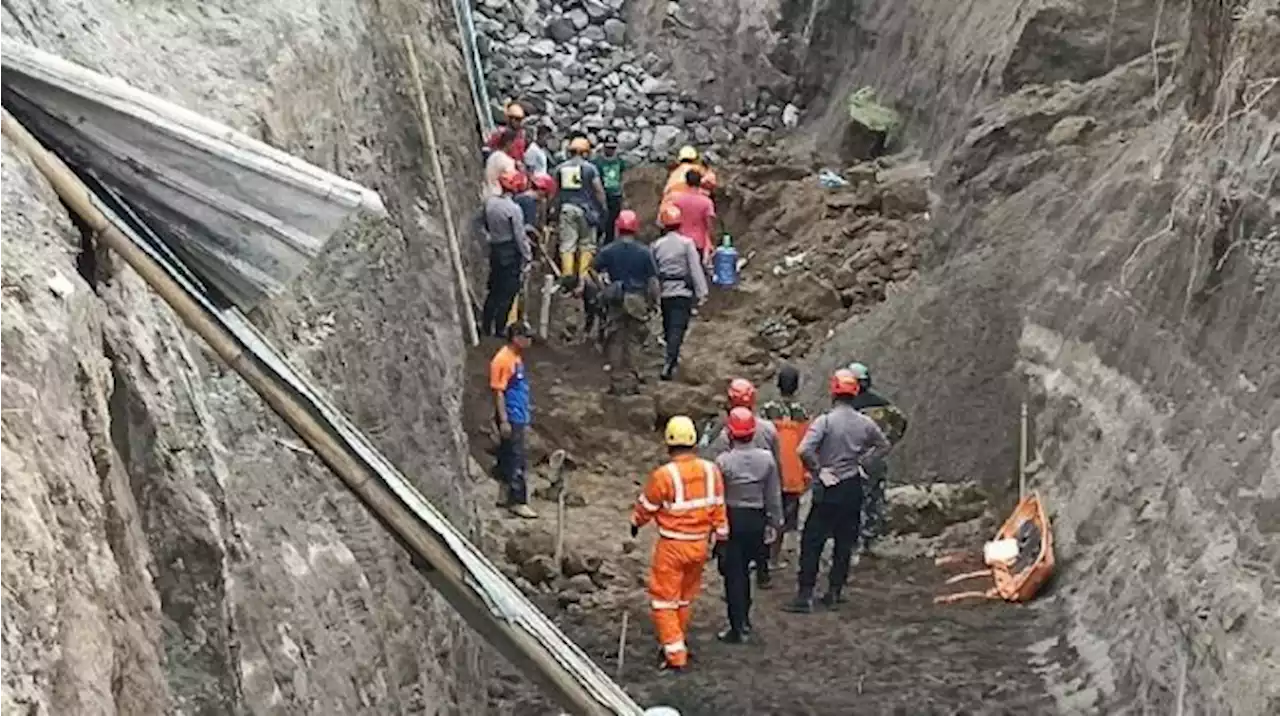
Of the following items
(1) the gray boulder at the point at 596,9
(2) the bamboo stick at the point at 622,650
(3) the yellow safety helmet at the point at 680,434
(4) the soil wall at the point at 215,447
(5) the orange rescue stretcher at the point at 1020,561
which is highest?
(4) the soil wall at the point at 215,447

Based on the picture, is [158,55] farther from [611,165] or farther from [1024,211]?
[611,165]

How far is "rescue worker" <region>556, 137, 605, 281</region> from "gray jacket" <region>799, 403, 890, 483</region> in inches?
294

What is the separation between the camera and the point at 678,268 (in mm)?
17609

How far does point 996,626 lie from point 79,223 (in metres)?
8.38

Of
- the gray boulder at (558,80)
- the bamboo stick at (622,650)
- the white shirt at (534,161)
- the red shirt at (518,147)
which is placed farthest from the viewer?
the gray boulder at (558,80)

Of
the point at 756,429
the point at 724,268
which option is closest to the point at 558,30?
the point at 724,268

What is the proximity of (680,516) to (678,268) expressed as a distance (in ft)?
22.2

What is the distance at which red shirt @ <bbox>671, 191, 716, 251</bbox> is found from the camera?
63.5 ft

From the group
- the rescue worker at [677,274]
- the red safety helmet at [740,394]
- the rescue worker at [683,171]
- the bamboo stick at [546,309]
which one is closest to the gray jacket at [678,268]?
the rescue worker at [677,274]

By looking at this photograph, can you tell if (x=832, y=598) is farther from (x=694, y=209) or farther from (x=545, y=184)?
(x=545, y=184)

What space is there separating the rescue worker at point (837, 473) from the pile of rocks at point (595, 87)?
12850 millimetres

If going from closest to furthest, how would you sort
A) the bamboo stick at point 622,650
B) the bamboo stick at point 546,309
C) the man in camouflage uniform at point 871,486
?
the bamboo stick at point 622,650
the man in camouflage uniform at point 871,486
the bamboo stick at point 546,309

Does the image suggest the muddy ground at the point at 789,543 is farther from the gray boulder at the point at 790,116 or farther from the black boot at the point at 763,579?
the gray boulder at the point at 790,116

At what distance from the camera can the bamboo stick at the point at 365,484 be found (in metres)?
5.07
